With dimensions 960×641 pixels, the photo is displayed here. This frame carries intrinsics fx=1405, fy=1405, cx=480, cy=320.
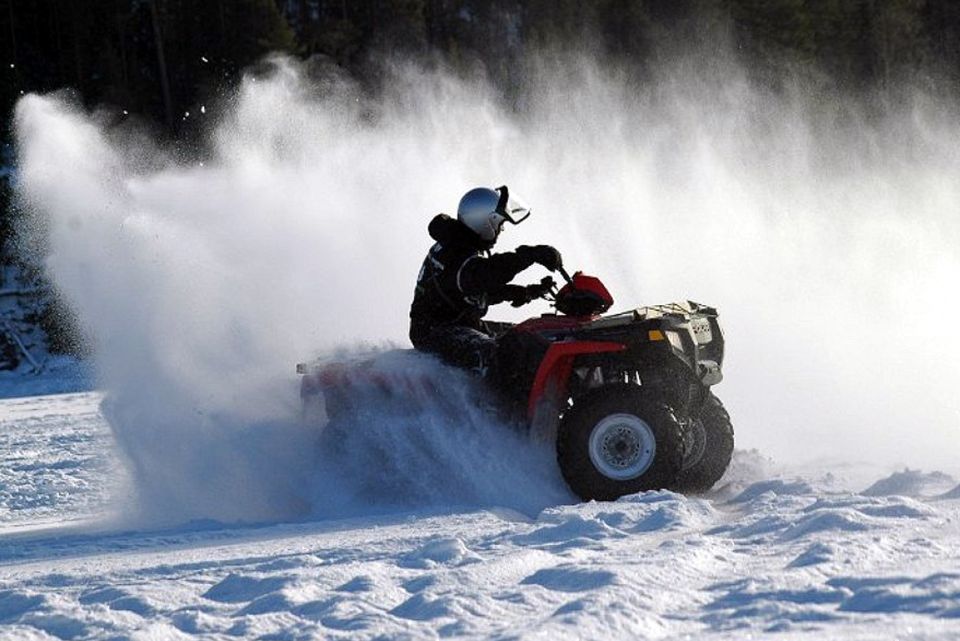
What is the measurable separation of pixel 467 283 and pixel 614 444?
1373mm

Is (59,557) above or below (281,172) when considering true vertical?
below

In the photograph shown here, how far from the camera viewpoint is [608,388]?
802 cm

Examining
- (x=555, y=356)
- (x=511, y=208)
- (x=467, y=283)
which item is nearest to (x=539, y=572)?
(x=555, y=356)

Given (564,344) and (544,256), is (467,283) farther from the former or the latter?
(564,344)

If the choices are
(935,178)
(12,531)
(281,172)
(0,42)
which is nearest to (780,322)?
(281,172)

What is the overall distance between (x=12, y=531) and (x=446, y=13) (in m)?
40.5

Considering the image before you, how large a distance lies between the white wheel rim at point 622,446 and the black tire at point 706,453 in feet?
2.37

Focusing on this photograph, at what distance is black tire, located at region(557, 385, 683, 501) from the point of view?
25.9 ft

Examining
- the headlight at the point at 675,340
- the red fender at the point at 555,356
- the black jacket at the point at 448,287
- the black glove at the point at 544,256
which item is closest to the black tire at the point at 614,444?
the red fender at the point at 555,356

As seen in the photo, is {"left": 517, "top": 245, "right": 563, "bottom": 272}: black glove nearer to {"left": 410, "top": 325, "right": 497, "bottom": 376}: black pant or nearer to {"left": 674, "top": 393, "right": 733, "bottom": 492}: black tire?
{"left": 410, "top": 325, "right": 497, "bottom": 376}: black pant

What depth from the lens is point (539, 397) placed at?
817 cm

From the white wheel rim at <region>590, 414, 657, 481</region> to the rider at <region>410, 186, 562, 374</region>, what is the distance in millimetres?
872

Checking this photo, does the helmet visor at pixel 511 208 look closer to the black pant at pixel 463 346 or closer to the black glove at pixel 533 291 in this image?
the black glove at pixel 533 291

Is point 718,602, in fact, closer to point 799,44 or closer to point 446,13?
point 799,44
